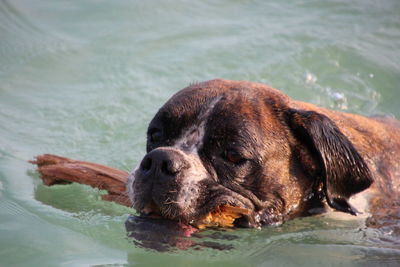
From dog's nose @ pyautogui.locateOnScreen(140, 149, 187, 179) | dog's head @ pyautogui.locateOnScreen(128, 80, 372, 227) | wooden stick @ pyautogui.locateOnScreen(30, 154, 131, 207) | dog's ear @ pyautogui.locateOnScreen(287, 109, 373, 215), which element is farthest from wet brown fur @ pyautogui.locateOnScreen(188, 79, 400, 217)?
wooden stick @ pyautogui.locateOnScreen(30, 154, 131, 207)

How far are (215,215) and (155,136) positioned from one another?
86 cm

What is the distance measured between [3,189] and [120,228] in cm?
137

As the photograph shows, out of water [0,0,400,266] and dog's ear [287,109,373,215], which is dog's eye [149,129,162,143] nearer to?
water [0,0,400,266]

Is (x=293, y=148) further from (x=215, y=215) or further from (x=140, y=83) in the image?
(x=140, y=83)

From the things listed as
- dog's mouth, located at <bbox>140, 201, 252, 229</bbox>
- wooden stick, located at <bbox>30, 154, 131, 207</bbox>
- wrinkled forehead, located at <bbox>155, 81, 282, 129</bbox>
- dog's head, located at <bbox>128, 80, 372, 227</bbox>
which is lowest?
wooden stick, located at <bbox>30, 154, 131, 207</bbox>

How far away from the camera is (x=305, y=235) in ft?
17.3

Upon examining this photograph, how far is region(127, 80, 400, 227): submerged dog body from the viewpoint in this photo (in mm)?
4730

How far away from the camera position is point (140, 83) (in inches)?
368

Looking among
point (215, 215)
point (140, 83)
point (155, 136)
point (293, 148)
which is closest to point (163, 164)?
point (215, 215)

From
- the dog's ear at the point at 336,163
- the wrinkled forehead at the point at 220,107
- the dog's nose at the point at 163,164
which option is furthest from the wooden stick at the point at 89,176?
the dog's ear at the point at 336,163

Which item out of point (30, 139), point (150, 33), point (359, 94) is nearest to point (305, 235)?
point (30, 139)

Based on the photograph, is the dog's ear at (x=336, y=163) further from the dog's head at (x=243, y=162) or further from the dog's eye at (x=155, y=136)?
the dog's eye at (x=155, y=136)

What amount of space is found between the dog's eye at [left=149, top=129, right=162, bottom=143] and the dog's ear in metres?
1.13

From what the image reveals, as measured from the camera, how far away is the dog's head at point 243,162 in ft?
15.5
